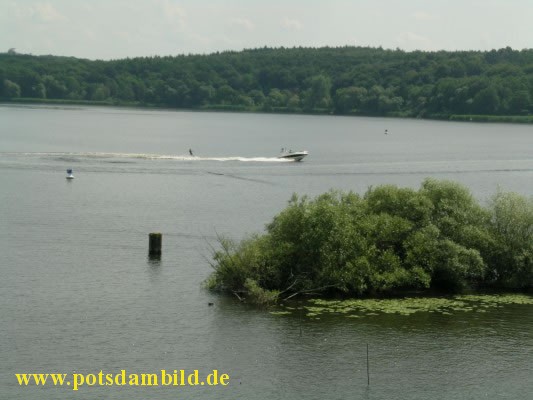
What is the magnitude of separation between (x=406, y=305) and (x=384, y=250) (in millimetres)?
3578

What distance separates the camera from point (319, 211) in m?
48.5

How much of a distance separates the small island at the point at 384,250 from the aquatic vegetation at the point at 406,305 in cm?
92

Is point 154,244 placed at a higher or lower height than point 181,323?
higher

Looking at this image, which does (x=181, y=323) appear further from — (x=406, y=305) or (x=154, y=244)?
(x=154, y=244)

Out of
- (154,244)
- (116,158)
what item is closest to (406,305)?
(154,244)

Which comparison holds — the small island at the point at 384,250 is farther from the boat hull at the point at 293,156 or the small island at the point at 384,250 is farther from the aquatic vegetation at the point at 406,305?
the boat hull at the point at 293,156

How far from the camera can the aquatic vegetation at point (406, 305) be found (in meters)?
45.0

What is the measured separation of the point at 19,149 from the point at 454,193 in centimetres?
9555

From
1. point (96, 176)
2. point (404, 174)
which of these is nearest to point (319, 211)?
point (96, 176)

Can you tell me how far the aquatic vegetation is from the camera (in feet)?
148

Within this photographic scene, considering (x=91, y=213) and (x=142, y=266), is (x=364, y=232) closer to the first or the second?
(x=142, y=266)


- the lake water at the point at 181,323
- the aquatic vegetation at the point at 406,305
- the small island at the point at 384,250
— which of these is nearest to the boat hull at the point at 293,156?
the lake water at the point at 181,323

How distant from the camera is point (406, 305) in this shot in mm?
46469

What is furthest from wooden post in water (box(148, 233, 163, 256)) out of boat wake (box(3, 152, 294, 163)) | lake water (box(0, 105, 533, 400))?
boat wake (box(3, 152, 294, 163))
